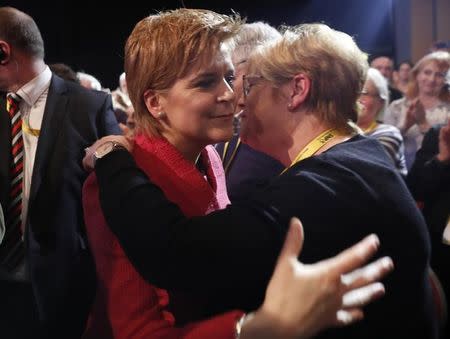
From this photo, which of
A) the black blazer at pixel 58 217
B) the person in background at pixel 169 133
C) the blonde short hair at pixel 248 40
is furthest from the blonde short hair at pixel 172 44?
the black blazer at pixel 58 217

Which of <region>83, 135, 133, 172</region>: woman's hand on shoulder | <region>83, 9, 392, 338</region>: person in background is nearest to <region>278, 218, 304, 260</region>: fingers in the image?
<region>83, 9, 392, 338</region>: person in background

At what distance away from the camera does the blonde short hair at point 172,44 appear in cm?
156

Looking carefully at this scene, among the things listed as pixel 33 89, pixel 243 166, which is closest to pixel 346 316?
pixel 243 166

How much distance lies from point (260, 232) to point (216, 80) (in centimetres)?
51

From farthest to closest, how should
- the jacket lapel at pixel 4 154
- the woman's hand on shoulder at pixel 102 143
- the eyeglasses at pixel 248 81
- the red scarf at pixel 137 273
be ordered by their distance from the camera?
the jacket lapel at pixel 4 154
the eyeglasses at pixel 248 81
the woman's hand on shoulder at pixel 102 143
the red scarf at pixel 137 273

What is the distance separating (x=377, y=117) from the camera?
153 inches

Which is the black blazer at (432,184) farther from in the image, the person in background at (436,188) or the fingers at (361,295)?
the fingers at (361,295)

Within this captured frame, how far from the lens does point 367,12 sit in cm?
785

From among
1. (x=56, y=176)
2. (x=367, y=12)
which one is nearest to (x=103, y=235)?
(x=56, y=176)

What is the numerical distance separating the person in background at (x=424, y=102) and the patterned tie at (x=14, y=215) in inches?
97.4

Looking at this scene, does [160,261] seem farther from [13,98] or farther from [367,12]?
[367,12]

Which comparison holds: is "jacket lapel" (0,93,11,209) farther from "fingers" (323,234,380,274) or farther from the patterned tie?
"fingers" (323,234,380,274)

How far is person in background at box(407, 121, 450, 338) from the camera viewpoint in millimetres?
2637

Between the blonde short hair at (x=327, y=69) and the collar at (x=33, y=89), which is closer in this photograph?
the blonde short hair at (x=327, y=69)
